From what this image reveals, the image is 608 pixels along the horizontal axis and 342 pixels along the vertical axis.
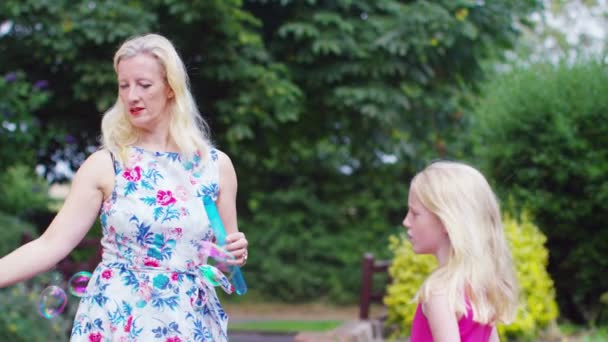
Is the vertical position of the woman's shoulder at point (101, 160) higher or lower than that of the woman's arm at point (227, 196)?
higher

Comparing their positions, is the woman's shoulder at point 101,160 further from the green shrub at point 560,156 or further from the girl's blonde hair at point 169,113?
the green shrub at point 560,156

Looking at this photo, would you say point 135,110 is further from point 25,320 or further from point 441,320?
point 25,320

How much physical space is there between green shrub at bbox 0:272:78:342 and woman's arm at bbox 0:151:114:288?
126 inches

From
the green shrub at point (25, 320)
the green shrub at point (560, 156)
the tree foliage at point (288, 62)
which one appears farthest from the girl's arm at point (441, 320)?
the tree foliage at point (288, 62)

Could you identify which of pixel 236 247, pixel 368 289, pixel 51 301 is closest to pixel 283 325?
pixel 368 289

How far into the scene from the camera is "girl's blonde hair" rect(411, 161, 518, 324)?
2277mm

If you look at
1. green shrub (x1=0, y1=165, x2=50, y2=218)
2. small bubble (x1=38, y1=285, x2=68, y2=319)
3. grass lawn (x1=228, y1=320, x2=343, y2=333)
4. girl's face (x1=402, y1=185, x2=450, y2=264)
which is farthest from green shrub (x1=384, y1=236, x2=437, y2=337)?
green shrub (x1=0, y1=165, x2=50, y2=218)

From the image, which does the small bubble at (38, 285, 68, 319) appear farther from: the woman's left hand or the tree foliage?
the tree foliage

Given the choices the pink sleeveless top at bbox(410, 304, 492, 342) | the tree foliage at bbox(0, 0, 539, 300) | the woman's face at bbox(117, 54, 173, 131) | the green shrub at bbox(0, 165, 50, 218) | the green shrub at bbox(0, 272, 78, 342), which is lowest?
the green shrub at bbox(0, 272, 78, 342)

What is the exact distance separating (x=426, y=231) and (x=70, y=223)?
1.07m

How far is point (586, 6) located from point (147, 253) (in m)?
19.9

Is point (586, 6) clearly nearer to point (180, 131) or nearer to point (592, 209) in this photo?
point (592, 209)

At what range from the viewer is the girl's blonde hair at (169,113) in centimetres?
262

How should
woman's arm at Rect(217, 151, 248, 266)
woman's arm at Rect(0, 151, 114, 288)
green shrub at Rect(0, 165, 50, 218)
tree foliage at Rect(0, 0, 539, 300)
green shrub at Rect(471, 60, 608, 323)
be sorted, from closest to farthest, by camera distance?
woman's arm at Rect(0, 151, 114, 288)
woman's arm at Rect(217, 151, 248, 266)
green shrub at Rect(471, 60, 608, 323)
tree foliage at Rect(0, 0, 539, 300)
green shrub at Rect(0, 165, 50, 218)
